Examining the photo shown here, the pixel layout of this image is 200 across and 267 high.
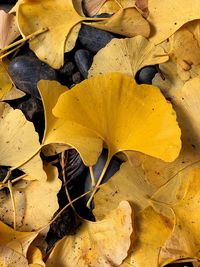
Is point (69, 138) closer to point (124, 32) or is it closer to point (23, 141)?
point (23, 141)

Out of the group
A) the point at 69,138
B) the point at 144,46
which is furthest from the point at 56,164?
the point at 144,46

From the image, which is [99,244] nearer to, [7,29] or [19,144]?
[19,144]

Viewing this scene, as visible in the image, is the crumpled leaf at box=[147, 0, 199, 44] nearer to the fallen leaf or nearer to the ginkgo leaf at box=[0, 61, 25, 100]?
the ginkgo leaf at box=[0, 61, 25, 100]

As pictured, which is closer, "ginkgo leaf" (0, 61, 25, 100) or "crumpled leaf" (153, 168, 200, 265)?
"crumpled leaf" (153, 168, 200, 265)

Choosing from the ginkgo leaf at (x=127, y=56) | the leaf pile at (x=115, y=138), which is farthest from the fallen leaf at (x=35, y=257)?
the ginkgo leaf at (x=127, y=56)

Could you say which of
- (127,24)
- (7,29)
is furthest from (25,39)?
(127,24)

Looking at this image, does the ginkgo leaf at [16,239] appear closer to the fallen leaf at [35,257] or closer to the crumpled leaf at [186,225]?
Result: the fallen leaf at [35,257]

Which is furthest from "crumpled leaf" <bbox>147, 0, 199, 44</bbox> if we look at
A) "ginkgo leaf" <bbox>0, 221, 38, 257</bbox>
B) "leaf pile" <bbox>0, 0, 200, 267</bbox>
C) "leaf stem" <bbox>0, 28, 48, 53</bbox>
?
"ginkgo leaf" <bbox>0, 221, 38, 257</bbox>

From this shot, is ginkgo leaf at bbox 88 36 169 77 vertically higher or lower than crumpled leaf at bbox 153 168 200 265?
higher
